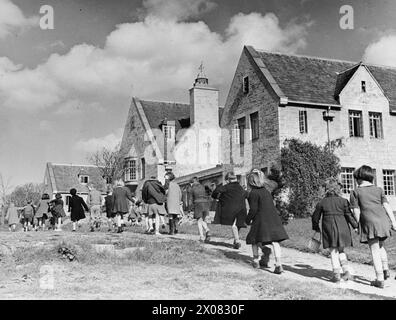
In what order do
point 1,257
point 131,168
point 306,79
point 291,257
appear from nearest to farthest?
point 1,257 < point 291,257 < point 306,79 < point 131,168

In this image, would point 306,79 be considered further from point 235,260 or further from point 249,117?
point 235,260

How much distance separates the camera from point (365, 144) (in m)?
27.0

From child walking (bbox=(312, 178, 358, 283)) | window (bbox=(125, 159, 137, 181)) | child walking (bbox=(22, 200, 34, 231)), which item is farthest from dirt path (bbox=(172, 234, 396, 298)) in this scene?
window (bbox=(125, 159, 137, 181))

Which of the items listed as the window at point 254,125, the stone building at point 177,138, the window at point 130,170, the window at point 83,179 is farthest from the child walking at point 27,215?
the window at point 83,179

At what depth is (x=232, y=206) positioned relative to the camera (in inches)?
491

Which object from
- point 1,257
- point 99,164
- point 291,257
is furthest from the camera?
point 99,164

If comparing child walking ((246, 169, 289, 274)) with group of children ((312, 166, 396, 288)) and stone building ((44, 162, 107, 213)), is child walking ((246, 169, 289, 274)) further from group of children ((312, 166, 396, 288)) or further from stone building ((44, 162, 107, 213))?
stone building ((44, 162, 107, 213))

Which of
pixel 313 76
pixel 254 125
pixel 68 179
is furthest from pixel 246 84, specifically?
pixel 68 179

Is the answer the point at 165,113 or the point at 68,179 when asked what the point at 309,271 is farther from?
the point at 68,179

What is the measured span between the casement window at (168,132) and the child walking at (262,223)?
32.9 metres

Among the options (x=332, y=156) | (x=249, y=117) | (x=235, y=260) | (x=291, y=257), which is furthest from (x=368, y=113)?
(x=235, y=260)
